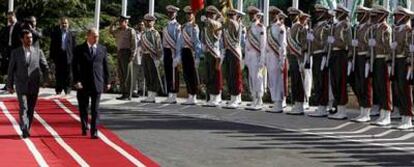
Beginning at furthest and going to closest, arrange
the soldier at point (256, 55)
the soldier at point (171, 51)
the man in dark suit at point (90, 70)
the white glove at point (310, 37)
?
the soldier at point (171, 51) < the soldier at point (256, 55) < the white glove at point (310, 37) < the man in dark suit at point (90, 70)

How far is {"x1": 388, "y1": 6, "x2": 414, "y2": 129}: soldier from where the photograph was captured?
15477mm

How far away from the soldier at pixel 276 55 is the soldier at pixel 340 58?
128cm

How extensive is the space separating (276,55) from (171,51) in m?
2.69

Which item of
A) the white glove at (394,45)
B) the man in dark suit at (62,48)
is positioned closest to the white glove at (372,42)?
the white glove at (394,45)

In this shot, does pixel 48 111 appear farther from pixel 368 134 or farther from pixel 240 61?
pixel 368 134

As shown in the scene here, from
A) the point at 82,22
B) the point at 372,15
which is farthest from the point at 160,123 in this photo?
the point at 82,22

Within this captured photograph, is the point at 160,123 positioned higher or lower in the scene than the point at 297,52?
lower

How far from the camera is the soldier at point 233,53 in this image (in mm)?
18609

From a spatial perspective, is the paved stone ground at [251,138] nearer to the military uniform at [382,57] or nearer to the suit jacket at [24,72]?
the military uniform at [382,57]

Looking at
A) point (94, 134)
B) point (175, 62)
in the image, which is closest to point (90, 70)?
point (94, 134)

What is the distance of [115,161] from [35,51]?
3236mm

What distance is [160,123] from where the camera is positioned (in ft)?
52.4

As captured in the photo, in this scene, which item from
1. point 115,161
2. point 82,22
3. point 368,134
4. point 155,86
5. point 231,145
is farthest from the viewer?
point 82,22

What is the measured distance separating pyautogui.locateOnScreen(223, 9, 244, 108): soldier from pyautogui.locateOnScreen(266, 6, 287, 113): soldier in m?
0.74
